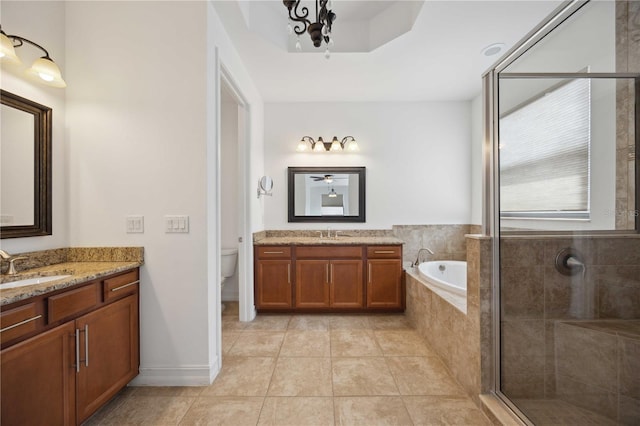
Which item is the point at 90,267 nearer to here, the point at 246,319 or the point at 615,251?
the point at 246,319

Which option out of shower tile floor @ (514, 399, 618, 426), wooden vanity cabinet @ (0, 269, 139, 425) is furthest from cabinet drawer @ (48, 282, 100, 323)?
shower tile floor @ (514, 399, 618, 426)

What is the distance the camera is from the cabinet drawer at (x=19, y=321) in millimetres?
1099

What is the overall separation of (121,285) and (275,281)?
1637 mm

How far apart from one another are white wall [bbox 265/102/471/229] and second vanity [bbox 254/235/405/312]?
23.5 inches

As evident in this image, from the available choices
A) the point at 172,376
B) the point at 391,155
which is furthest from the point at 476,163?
the point at 172,376

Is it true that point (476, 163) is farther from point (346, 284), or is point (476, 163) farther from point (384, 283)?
point (346, 284)

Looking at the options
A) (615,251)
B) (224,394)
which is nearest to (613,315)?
(615,251)

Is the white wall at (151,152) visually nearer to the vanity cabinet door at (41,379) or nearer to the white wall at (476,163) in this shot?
the vanity cabinet door at (41,379)

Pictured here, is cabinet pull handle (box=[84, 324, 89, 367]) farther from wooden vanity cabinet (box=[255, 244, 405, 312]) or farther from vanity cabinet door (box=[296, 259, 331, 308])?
vanity cabinet door (box=[296, 259, 331, 308])

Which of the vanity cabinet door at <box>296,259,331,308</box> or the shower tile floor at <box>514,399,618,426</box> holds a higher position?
the vanity cabinet door at <box>296,259,331,308</box>

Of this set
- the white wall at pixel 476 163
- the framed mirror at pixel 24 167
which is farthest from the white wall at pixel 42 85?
the white wall at pixel 476 163

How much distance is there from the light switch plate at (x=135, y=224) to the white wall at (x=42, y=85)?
41 cm

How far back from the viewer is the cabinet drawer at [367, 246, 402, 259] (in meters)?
3.16

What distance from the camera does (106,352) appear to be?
160cm
